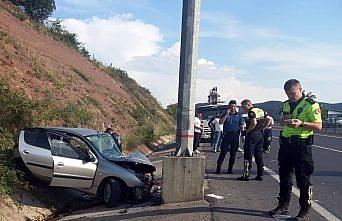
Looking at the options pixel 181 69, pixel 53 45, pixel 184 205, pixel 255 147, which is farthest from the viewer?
pixel 53 45

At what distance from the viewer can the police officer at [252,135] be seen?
446 inches

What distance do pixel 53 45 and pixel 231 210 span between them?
2947 cm

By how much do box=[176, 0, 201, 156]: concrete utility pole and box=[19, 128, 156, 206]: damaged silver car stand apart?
4.78ft

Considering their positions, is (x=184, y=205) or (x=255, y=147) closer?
(x=184, y=205)

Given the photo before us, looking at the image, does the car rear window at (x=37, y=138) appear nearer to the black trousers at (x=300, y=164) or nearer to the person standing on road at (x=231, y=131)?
the person standing on road at (x=231, y=131)

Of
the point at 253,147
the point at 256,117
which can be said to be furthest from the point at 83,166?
the point at 256,117

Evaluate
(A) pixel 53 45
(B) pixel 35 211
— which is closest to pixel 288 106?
(B) pixel 35 211

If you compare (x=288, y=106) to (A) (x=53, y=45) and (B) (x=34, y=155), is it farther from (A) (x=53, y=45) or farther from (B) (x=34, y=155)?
(A) (x=53, y=45)

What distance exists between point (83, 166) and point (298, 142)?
4.50m

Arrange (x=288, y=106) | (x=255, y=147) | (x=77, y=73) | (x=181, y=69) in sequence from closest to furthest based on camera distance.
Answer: (x=288, y=106) → (x=181, y=69) → (x=255, y=147) → (x=77, y=73)

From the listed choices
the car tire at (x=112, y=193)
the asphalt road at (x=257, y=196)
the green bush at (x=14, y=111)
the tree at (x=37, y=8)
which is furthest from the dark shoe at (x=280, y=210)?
the tree at (x=37, y=8)

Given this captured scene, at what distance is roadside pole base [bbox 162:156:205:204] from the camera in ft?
28.3

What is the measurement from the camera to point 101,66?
4616 centimetres

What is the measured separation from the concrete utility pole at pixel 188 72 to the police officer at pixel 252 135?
101 inches
